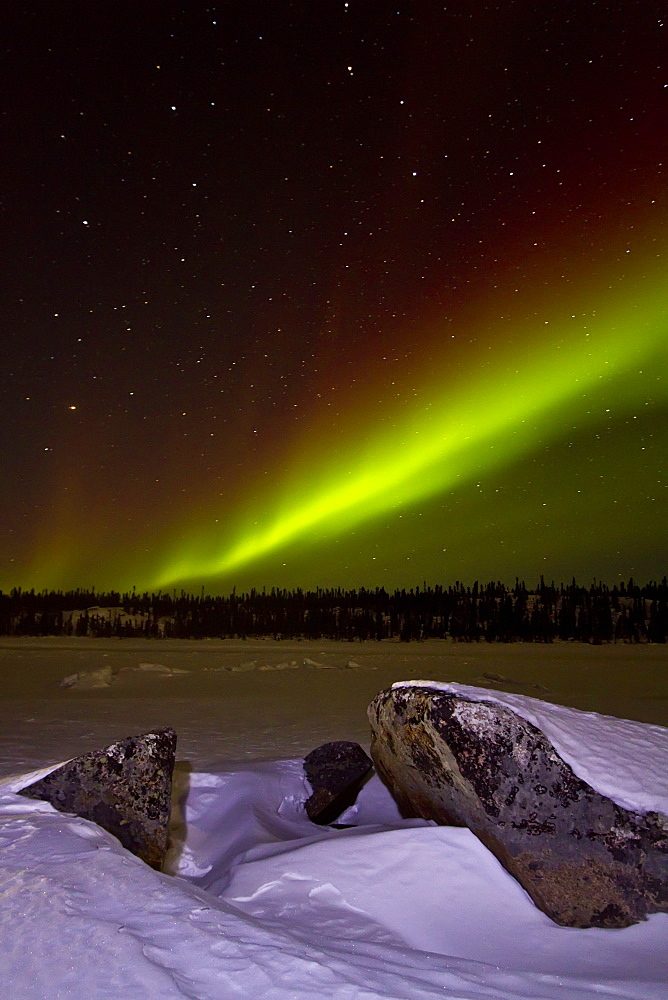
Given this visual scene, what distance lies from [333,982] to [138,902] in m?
0.87

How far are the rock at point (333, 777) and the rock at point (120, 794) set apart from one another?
4.63ft

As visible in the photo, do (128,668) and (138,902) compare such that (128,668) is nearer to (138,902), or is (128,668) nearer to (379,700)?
(379,700)

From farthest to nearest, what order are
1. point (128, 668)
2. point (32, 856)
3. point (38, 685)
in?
point (128, 668), point (38, 685), point (32, 856)

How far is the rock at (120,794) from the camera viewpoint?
3.68 meters

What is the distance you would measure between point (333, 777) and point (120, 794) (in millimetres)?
1908

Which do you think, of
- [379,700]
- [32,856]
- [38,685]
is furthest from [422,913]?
[38,685]

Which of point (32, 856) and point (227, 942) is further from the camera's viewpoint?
point (32, 856)

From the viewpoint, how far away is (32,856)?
9.11 ft

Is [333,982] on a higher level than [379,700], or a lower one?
lower

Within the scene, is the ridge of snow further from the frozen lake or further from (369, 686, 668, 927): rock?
the frozen lake

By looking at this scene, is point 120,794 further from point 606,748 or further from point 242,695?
point 242,695

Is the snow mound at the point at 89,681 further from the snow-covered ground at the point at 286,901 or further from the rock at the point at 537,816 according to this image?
the rock at the point at 537,816

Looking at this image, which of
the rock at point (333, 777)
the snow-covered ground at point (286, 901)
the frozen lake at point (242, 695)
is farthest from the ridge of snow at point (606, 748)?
the frozen lake at point (242, 695)

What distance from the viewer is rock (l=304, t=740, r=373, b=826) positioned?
486 cm
